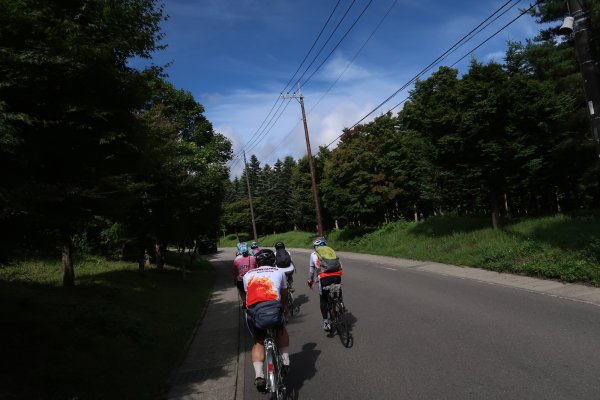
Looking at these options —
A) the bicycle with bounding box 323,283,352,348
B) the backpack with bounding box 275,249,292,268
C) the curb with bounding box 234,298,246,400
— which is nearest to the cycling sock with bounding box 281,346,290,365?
the curb with bounding box 234,298,246,400

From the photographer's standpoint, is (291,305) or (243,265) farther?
(291,305)

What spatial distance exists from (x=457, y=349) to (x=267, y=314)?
298 cm

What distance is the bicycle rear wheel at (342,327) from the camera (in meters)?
7.29

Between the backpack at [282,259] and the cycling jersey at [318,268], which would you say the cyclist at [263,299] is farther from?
the backpack at [282,259]

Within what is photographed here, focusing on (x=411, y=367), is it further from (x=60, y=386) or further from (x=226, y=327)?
(x=226, y=327)

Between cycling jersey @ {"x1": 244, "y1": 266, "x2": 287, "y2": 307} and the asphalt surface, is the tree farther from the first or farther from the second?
the asphalt surface

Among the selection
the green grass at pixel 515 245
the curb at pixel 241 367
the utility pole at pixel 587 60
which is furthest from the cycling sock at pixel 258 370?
the green grass at pixel 515 245

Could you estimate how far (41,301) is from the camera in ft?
30.8

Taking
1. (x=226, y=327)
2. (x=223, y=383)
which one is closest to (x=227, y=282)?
(x=226, y=327)

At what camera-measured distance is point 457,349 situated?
6.37 meters

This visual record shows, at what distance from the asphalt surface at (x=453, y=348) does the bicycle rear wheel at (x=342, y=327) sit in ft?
0.50

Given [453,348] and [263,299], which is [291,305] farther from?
[263,299]

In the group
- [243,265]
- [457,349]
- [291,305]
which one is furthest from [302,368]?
[291,305]

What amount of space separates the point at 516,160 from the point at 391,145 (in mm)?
17380
